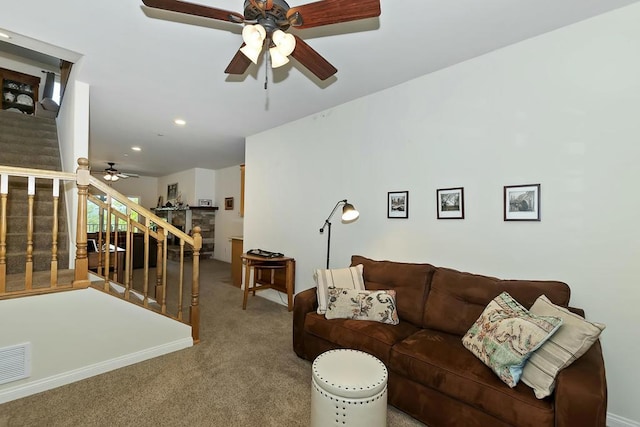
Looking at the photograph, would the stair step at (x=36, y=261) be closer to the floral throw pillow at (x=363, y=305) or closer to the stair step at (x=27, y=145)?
the stair step at (x=27, y=145)

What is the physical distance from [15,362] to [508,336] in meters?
3.18

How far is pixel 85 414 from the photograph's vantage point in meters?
1.76

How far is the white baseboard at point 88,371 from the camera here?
6.23ft

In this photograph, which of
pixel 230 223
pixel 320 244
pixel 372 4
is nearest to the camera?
pixel 372 4

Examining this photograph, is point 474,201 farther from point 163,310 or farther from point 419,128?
point 163,310

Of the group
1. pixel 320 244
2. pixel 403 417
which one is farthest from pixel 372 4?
pixel 320 244

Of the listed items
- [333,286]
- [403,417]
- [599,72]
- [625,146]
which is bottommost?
[403,417]

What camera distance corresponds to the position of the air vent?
1866 mm

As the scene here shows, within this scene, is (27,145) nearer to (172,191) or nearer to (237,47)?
(237,47)

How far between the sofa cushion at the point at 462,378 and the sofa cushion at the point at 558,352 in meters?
0.07

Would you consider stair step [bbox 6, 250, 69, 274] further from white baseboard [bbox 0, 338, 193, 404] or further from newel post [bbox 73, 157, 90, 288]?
white baseboard [bbox 0, 338, 193, 404]

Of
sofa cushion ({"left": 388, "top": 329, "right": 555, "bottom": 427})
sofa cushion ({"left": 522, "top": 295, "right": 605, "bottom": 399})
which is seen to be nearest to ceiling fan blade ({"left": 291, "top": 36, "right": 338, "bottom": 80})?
sofa cushion ({"left": 388, "top": 329, "right": 555, "bottom": 427})

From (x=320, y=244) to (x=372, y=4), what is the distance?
2.65 meters

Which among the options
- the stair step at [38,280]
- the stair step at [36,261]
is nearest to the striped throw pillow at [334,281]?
the stair step at [38,280]
